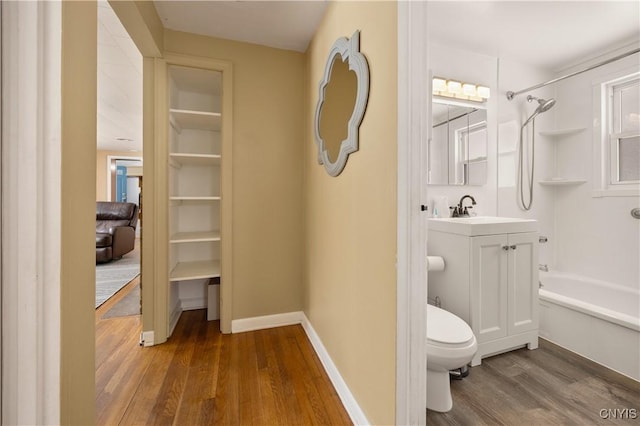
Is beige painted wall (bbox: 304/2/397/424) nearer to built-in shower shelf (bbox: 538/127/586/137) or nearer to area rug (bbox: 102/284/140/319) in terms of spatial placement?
area rug (bbox: 102/284/140/319)

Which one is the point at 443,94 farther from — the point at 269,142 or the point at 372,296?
the point at 372,296

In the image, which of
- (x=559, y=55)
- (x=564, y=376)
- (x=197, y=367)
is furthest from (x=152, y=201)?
(x=559, y=55)

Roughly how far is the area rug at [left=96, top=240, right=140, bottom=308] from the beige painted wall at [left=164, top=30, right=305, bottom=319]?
1.74 metres

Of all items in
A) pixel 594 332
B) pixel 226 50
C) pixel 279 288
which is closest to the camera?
pixel 594 332

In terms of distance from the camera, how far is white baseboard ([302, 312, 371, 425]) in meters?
1.34

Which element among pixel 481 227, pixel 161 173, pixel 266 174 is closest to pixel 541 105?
pixel 481 227

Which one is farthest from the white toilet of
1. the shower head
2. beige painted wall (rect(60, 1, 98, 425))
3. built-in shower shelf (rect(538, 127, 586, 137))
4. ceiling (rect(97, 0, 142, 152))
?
ceiling (rect(97, 0, 142, 152))

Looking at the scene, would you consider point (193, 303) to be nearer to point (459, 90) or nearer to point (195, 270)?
point (195, 270)

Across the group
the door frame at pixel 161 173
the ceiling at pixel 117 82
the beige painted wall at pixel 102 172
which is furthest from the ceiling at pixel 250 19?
the beige painted wall at pixel 102 172

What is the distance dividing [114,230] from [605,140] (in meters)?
6.24

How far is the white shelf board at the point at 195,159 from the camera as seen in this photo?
219 centimetres

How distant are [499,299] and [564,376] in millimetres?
534

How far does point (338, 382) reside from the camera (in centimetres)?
157

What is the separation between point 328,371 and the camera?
67.8 inches
